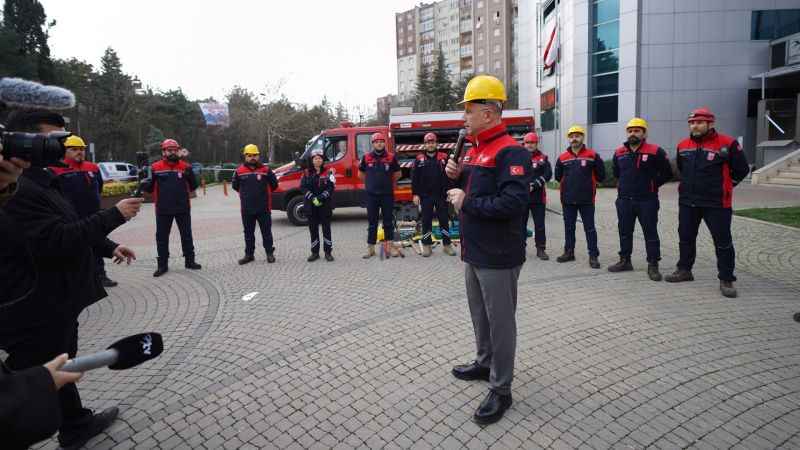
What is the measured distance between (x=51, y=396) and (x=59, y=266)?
164 centimetres

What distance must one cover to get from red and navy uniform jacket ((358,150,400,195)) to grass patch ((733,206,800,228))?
8.43m

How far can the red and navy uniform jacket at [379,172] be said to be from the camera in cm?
853

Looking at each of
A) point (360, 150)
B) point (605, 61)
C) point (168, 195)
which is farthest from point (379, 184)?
point (605, 61)

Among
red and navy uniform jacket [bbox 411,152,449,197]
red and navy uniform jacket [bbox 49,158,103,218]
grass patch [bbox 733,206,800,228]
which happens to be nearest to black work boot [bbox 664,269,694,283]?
red and navy uniform jacket [bbox 411,152,449,197]

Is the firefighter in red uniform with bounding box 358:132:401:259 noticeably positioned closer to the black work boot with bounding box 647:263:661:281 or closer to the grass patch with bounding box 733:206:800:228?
the black work boot with bounding box 647:263:661:281

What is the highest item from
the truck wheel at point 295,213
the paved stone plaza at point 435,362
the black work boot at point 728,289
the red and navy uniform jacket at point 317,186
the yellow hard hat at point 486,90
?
the yellow hard hat at point 486,90

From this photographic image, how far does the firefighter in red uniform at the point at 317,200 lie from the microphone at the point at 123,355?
21.6ft

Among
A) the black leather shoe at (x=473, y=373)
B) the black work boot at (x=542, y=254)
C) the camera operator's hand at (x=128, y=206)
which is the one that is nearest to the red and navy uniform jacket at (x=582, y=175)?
the black work boot at (x=542, y=254)

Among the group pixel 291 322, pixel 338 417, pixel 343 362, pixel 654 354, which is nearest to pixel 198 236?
pixel 291 322

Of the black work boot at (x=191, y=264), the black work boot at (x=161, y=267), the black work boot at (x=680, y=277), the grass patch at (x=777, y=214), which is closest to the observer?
the black work boot at (x=680, y=277)

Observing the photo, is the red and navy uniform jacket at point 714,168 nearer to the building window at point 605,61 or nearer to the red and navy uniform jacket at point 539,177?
the red and navy uniform jacket at point 539,177

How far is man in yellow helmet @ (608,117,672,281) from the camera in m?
6.75

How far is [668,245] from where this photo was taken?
9.16m

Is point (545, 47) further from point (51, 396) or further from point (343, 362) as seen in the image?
point (51, 396)
